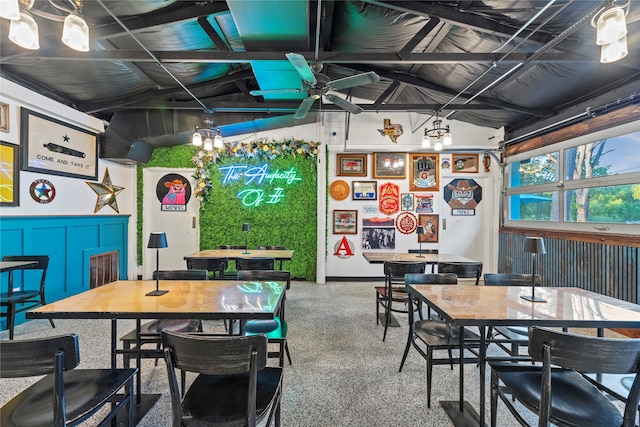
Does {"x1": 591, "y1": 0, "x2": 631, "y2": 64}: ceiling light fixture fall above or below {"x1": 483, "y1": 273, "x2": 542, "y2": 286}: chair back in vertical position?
above

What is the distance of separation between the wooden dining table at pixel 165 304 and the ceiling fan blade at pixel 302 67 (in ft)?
6.63

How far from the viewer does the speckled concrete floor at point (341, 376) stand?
2146mm

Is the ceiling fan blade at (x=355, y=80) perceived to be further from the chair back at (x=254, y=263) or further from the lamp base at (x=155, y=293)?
the lamp base at (x=155, y=293)

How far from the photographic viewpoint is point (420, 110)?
516 cm

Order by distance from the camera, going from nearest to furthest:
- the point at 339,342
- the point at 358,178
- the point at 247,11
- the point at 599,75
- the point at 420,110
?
the point at 247,11
the point at 339,342
the point at 599,75
the point at 420,110
the point at 358,178

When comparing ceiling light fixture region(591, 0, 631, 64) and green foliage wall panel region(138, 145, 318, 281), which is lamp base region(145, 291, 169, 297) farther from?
green foliage wall panel region(138, 145, 318, 281)

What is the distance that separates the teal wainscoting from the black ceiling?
176 cm

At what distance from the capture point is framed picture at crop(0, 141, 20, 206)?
11.8 ft

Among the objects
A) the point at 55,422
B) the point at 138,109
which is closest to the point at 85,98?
the point at 138,109

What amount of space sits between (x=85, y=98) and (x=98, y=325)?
3.48 metres

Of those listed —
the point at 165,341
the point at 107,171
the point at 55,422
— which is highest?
the point at 107,171

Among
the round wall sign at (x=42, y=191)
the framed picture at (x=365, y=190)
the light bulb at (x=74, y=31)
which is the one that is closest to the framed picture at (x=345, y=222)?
the framed picture at (x=365, y=190)

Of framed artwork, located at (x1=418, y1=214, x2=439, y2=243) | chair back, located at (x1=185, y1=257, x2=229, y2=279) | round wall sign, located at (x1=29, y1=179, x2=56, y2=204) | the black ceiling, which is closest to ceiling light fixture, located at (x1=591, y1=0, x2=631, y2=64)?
the black ceiling

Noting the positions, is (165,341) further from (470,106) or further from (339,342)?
(470,106)
